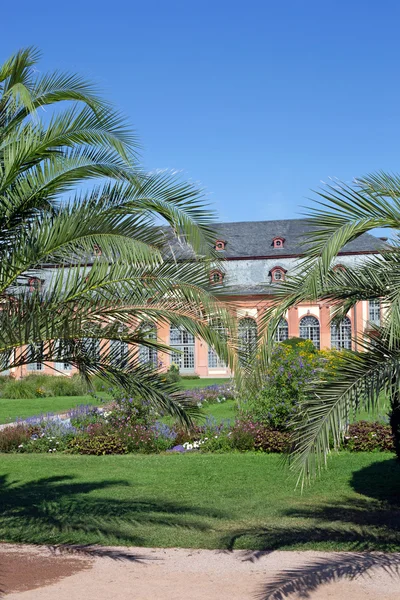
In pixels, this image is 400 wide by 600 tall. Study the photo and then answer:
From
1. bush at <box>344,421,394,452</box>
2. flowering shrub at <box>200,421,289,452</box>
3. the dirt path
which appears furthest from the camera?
flowering shrub at <box>200,421,289,452</box>

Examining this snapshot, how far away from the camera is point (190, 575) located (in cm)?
602

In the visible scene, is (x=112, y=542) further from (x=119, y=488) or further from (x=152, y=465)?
(x=152, y=465)

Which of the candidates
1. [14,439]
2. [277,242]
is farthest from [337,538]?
[277,242]

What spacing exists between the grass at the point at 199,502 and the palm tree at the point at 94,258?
1346 millimetres

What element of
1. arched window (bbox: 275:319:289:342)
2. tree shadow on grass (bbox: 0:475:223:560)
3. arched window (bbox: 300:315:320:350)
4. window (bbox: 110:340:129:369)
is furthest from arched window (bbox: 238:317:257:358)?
arched window (bbox: 300:315:320:350)

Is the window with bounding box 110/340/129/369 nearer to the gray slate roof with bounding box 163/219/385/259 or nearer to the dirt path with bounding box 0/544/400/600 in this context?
the dirt path with bounding box 0/544/400/600

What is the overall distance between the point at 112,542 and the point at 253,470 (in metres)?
4.11

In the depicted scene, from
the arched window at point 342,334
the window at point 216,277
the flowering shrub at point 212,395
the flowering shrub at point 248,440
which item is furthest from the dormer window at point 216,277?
the flowering shrub at point 212,395

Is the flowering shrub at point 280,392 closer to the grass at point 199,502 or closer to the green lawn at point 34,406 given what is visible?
the grass at point 199,502

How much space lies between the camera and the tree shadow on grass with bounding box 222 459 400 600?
229 inches

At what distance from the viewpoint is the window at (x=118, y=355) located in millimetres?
7059

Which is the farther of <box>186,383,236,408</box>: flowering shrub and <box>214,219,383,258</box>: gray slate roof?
<box>214,219,383,258</box>: gray slate roof

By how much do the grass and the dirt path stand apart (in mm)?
388

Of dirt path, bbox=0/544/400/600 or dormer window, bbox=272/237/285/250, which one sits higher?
dormer window, bbox=272/237/285/250
